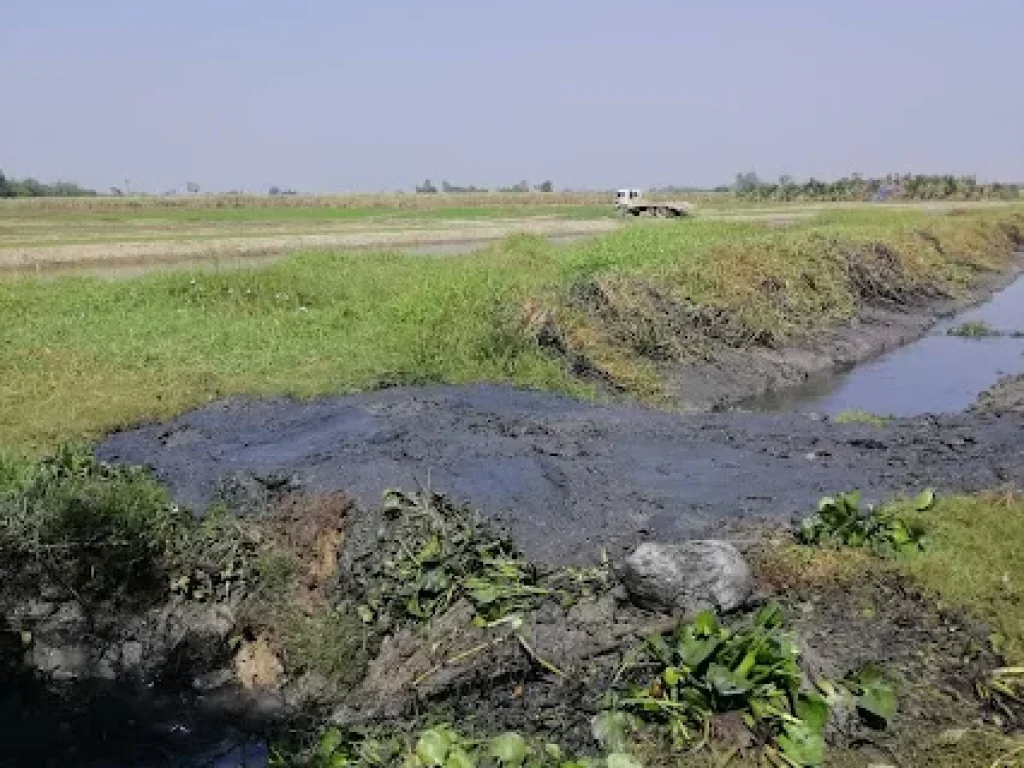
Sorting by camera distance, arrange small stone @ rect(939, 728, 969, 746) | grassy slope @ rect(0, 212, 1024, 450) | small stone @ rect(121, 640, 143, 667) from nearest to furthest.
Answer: small stone @ rect(939, 728, 969, 746), small stone @ rect(121, 640, 143, 667), grassy slope @ rect(0, 212, 1024, 450)

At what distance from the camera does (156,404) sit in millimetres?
9891

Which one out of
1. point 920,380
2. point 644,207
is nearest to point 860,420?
point 920,380

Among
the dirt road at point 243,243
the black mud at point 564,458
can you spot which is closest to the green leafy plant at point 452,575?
the black mud at point 564,458

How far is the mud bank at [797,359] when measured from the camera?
13.9 m

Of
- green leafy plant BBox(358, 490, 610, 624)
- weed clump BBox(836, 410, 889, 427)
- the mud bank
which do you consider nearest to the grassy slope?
the mud bank

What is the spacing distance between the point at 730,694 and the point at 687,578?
0.89 meters

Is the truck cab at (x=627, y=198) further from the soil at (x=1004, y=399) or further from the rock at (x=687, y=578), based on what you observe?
the rock at (x=687, y=578)

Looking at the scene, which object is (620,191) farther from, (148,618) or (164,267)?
(148,618)

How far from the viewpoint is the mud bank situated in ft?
45.6

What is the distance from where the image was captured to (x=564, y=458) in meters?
8.02

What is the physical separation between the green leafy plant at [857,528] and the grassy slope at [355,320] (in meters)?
5.44

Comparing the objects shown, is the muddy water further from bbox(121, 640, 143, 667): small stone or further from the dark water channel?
bbox(121, 640, 143, 667): small stone

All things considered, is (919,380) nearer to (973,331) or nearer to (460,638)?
(973,331)

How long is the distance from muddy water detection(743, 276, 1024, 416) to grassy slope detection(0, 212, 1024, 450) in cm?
145
